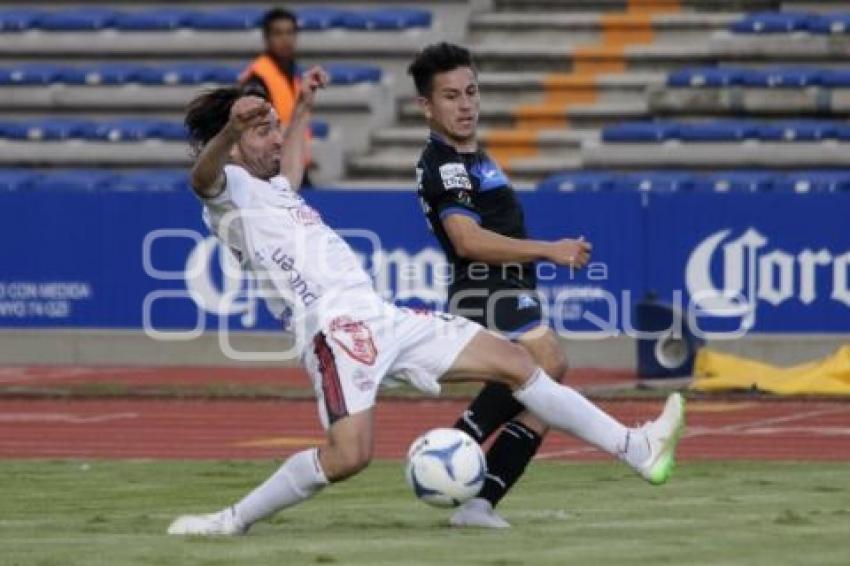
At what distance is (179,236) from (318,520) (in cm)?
1054

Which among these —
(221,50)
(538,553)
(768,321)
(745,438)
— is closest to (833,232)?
(768,321)

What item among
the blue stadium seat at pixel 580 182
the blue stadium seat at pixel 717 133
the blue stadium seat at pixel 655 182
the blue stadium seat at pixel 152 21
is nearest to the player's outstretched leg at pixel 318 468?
the blue stadium seat at pixel 655 182

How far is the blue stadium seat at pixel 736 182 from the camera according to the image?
20783mm

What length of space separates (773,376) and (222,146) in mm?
9454

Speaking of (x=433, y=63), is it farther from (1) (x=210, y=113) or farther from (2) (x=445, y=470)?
(2) (x=445, y=470)

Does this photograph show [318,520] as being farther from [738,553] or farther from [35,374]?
[35,374]

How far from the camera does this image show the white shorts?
9.16m

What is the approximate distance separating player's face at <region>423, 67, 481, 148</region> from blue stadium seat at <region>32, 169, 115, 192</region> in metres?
11.4

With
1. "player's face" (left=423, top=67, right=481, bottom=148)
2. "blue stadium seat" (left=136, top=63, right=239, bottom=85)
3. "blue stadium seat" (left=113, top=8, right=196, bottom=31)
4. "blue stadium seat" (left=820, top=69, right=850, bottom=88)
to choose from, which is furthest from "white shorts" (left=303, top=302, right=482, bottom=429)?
"blue stadium seat" (left=113, top=8, right=196, bottom=31)

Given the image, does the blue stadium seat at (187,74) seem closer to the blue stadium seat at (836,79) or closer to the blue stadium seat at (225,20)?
the blue stadium seat at (225,20)

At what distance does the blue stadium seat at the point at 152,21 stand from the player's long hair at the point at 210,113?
17.1m

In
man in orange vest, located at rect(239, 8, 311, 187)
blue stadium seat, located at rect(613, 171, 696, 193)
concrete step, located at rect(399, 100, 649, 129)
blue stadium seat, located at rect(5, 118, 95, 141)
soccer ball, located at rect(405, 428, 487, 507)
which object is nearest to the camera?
soccer ball, located at rect(405, 428, 487, 507)

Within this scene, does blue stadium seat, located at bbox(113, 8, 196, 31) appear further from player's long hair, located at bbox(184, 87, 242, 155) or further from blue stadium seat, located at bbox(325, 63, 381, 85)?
player's long hair, located at bbox(184, 87, 242, 155)

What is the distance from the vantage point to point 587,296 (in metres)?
19.6
